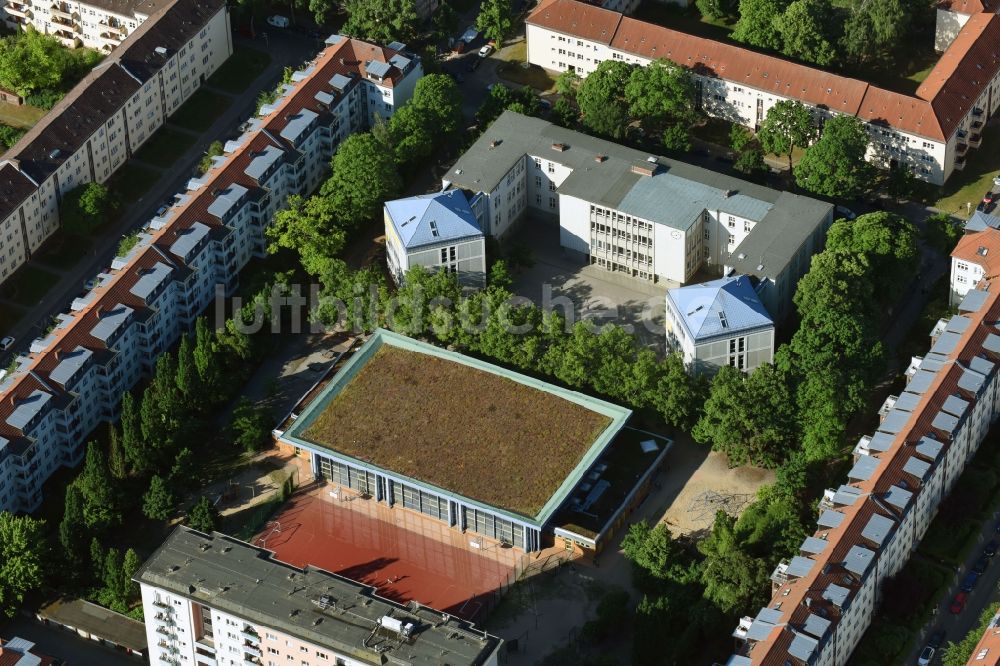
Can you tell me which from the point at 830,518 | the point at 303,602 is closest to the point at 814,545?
the point at 830,518

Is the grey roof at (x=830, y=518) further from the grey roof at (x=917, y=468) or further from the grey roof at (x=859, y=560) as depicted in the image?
the grey roof at (x=917, y=468)

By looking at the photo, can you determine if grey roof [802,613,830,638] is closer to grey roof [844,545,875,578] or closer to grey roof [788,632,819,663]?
grey roof [788,632,819,663]

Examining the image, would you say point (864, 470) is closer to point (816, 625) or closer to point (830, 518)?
point (830, 518)

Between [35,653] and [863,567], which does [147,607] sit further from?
[863,567]

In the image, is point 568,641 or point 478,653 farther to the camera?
point 568,641

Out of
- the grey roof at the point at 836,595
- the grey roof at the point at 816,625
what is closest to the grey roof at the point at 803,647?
the grey roof at the point at 816,625

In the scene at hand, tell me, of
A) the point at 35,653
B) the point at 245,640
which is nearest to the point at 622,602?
the point at 245,640
